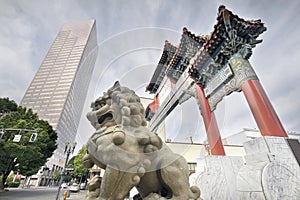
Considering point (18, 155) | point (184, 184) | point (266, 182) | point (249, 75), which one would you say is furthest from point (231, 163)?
point (18, 155)

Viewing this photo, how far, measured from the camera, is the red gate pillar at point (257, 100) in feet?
11.5

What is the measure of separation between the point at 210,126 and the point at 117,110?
4801 millimetres

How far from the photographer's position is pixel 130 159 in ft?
4.58

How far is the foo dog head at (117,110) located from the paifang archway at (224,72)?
266 cm

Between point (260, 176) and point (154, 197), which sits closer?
point (154, 197)

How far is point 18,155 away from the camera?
9.05 metres

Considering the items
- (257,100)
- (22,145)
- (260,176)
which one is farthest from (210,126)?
(22,145)

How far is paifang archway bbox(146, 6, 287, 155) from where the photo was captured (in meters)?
3.79

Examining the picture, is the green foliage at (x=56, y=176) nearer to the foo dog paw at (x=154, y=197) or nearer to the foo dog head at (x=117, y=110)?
the foo dog head at (x=117, y=110)

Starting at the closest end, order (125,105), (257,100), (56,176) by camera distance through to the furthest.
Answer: (125,105) → (257,100) → (56,176)

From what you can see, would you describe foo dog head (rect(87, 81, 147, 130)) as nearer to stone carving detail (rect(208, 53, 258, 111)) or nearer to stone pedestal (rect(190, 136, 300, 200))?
stone pedestal (rect(190, 136, 300, 200))

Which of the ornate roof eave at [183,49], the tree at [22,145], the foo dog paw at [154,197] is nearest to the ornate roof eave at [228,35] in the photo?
the ornate roof eave at [183,49]

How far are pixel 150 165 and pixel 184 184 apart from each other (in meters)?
0.38

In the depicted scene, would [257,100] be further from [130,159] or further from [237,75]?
[130,159]
